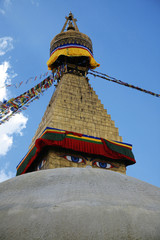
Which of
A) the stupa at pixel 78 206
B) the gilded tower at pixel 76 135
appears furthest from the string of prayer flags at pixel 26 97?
the stupa at pixel 78 206

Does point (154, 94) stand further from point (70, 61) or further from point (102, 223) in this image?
point (102, 223)

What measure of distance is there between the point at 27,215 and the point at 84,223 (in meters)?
0.52

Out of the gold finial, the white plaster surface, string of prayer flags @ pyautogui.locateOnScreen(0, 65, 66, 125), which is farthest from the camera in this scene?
the gold finial

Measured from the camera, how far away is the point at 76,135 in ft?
27.6

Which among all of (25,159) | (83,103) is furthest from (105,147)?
(25,159)

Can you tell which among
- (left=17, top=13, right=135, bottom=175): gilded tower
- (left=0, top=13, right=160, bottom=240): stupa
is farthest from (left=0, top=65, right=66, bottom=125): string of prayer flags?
(left=0, top=13, right=160, bottom=240): stupa

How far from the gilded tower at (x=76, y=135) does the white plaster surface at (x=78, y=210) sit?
16.3 feet

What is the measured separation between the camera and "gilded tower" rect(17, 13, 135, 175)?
318 inches

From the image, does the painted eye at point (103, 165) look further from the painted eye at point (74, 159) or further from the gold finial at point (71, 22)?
the gold finial at point (71, 22)

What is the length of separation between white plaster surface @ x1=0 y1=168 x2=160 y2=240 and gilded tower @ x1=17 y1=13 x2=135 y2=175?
4.96 metres

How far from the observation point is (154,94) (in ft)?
40.6

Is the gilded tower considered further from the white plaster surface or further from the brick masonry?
the white plaster surface

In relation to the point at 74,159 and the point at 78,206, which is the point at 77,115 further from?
the point at 78,206

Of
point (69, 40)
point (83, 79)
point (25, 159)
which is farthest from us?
point (69, 40)
